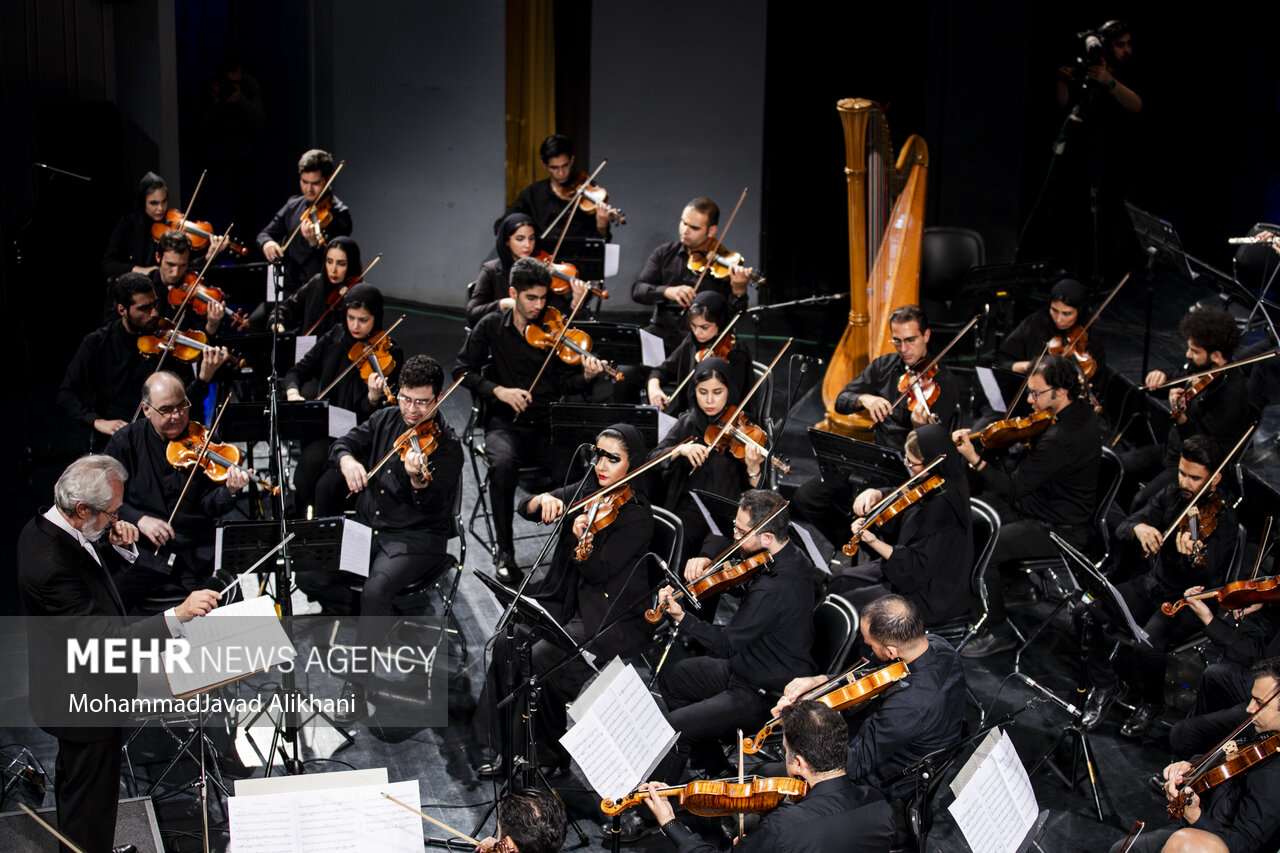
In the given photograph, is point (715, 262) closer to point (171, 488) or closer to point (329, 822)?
point (171, 488)

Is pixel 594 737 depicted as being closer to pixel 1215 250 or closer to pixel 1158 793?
pixel 1158 793

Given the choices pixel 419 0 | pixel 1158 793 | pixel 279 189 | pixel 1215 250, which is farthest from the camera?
pixel 279 189

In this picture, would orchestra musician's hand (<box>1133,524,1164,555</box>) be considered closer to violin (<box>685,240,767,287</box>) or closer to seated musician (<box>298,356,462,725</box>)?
violin (<box>685,240,767,287</box>)

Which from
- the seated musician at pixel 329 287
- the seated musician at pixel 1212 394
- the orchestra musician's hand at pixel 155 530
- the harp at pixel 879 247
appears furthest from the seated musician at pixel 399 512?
the seated musician at pixel 1212 394

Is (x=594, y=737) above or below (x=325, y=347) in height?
below

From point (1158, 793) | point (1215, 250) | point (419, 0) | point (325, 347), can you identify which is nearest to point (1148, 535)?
point (1158, 793)

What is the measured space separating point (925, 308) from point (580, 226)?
247cm

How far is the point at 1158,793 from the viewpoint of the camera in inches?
200

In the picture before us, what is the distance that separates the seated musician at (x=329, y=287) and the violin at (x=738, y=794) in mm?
4140

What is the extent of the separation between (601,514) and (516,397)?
4.73 feet

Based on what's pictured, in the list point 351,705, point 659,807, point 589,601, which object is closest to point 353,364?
point 351,705

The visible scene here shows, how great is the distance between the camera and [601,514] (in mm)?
5246

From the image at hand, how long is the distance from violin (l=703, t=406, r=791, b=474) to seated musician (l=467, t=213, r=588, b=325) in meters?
1.55

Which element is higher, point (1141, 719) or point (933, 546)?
point (933, 546)
